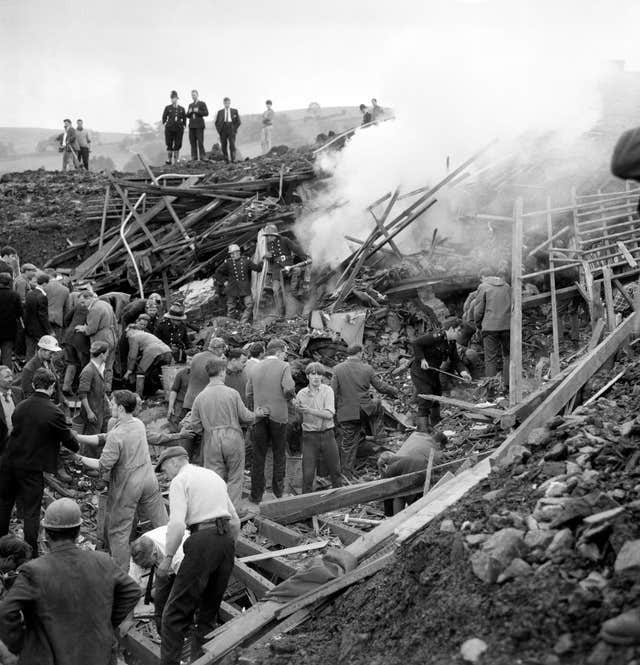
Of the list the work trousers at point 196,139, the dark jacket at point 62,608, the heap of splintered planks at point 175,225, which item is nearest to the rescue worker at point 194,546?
the dark jacket at point 62,608

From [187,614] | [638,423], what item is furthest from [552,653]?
[187,614]

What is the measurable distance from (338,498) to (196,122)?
15752 mm

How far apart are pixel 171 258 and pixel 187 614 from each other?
12402 millimetres

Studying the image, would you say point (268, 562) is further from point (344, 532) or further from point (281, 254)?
point (281, 254)

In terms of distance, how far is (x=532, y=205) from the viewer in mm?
14719

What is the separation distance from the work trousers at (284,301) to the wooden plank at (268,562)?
7699 millimetres

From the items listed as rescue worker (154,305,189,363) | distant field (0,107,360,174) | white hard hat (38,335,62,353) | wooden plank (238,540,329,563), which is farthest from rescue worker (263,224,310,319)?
distant field (0,107,360,174)

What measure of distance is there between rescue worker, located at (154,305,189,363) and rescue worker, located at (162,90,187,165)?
995 centimetres

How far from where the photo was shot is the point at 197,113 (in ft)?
71.5

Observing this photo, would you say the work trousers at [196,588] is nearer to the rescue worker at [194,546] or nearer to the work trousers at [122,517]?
the rescue worker at [194,546]

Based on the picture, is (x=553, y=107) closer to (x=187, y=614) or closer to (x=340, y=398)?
(x=340, y=398)

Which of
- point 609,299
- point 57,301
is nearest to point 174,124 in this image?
point 57,301

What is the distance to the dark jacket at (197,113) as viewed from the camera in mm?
21734

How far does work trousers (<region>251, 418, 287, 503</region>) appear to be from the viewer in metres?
9.52
